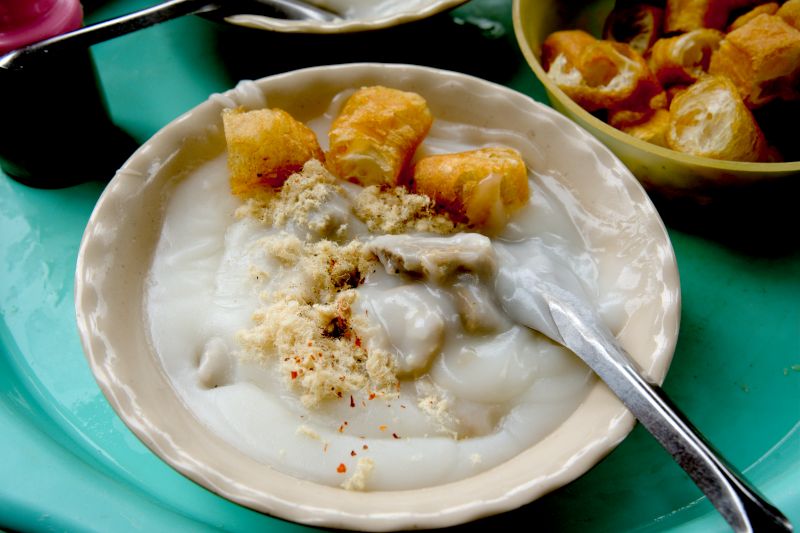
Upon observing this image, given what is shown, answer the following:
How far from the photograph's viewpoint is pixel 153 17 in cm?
118

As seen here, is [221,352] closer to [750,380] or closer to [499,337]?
Result: [499,337]

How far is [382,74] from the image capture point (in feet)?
3.60

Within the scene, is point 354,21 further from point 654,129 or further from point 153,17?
point 654,129

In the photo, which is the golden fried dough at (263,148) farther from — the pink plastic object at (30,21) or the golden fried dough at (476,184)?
the pink plastic object at (30,21)

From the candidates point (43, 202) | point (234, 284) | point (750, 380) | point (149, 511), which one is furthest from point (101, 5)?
point (750, 380)

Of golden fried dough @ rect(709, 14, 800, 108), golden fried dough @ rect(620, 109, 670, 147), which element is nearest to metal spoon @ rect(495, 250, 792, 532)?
golden fried dough @ rect(620, 109, 670, 147)

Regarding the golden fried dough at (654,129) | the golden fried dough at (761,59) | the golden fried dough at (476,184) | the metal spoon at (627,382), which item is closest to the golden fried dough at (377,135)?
the golden fried dough at (476,184)

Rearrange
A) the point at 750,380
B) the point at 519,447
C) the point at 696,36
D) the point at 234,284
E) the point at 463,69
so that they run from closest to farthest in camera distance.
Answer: the point at 519,447 < the point at 234,284 < the point at 750,380 < the point at 696,36 < the point at 463,69

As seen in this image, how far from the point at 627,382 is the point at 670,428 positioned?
7 cm

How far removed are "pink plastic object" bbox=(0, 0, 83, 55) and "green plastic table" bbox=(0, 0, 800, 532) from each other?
0.25m

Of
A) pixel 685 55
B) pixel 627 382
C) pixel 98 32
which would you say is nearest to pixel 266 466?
pixel 627 382

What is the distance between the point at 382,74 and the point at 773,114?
635mm

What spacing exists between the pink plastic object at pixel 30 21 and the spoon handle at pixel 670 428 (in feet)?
2.66

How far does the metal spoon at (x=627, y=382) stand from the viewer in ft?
2.13
